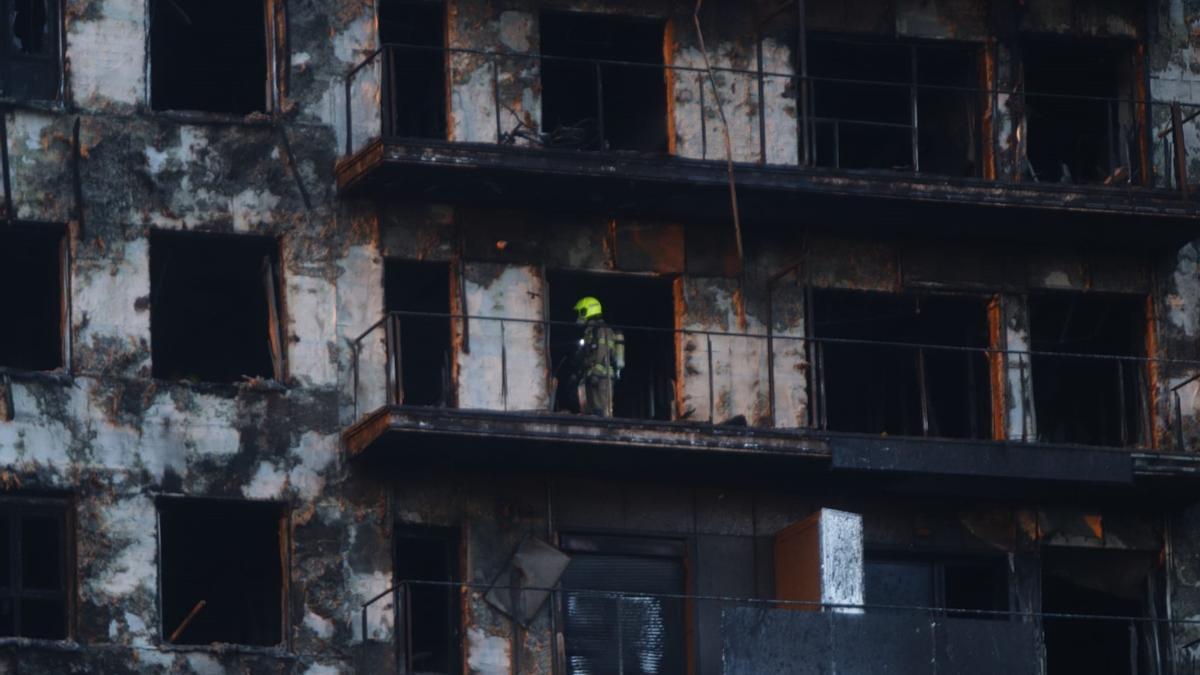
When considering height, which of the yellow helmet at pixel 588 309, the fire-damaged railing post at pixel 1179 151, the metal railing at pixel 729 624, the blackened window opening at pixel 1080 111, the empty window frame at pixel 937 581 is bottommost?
the metal railing at pixel 729 624

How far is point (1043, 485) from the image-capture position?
145 ft

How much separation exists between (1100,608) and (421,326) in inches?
322

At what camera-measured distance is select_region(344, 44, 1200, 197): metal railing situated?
44.3 meters

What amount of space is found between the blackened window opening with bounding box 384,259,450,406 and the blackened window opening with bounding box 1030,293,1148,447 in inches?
259

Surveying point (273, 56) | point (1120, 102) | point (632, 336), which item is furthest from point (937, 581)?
point (273, 56)

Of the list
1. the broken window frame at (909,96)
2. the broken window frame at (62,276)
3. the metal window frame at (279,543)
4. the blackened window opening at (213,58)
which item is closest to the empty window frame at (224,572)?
the metal window frame at (279,543)

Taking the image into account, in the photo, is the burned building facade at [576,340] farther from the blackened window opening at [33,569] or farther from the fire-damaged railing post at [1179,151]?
the fire-damaged railing post at [1179,151]

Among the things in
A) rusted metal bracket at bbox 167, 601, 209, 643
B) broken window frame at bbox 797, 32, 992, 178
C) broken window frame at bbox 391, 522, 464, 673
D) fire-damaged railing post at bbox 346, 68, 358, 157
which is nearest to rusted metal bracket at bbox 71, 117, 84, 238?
fire-damaged railing post at bbox 346, 68, 358, 157

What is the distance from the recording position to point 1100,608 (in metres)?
46.2

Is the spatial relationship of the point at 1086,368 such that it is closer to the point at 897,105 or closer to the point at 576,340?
the point at 897,105

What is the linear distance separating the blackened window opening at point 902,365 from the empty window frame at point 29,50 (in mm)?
8549

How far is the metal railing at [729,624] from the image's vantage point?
4244 centimetres

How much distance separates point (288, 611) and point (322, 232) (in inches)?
161

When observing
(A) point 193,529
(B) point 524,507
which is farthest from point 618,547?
(A) point 193,529
